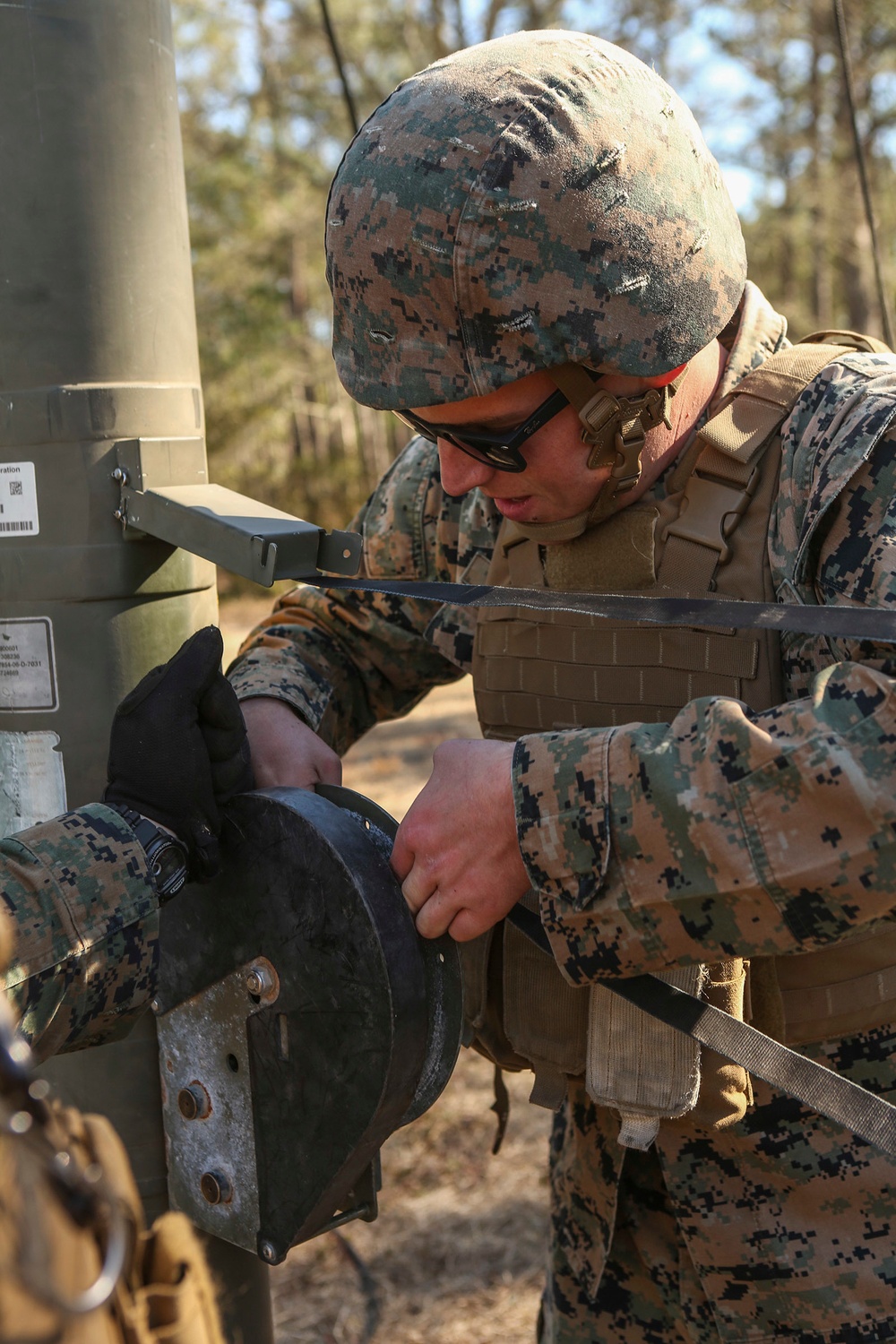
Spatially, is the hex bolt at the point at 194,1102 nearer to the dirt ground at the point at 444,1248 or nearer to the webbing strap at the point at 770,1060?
the webbing strap at the point at 770,1060

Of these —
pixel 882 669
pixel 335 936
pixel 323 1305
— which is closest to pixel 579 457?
pixel 882 669

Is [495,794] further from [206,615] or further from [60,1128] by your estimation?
[60,1128]

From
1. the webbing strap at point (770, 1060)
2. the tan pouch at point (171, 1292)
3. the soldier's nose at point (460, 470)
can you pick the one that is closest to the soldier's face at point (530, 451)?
the soldier's nose at point (460, 470)

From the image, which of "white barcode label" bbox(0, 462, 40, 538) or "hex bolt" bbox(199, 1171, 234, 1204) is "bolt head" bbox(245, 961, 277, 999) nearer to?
"hex bolt" bbox(199, 1171, 234, 1204)

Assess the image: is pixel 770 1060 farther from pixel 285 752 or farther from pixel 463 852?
pixel 285 752

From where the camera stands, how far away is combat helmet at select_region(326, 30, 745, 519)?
1.71 m

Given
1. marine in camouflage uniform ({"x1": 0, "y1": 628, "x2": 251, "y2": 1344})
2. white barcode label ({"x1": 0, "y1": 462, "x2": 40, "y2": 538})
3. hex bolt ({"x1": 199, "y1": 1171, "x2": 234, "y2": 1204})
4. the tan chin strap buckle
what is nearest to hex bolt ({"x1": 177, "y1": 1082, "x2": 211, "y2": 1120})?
hex bolt ({"x1": 199, "y1": 1171, "x2": 234, "y2": 1204})

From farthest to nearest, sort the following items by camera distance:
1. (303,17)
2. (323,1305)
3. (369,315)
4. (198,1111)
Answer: (303,17)
(323,1305)
(369,315)
(198,1111)

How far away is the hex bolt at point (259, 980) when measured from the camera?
5.09ft

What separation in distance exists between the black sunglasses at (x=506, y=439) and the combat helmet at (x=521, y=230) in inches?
1.3

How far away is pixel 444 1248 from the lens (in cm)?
340

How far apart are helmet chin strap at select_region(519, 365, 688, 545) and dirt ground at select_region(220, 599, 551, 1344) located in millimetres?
1966

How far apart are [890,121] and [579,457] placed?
45.1 feet

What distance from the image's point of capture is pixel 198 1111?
1673 millimetres
